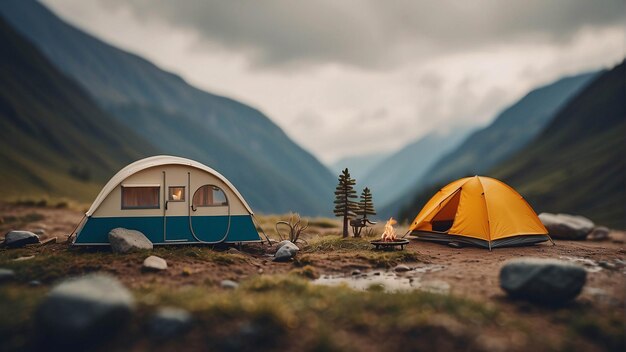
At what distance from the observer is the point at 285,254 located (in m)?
14.4

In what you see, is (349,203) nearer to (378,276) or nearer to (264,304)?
(378,276)

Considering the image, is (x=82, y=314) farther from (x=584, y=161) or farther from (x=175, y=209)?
(x=584, y=161)

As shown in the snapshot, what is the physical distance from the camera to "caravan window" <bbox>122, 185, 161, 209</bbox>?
15.2m

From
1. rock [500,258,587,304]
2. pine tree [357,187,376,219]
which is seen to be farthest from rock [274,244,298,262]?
rock [500,258,587,304]

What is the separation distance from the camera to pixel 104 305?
25.9ft

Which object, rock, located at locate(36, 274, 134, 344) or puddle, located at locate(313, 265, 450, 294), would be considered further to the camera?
puddle, located at locate(313, 265, 450, 294)

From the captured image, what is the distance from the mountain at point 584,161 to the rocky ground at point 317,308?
77602mm

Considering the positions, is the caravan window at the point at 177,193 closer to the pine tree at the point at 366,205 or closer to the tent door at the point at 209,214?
the tent door at the point at 209,214

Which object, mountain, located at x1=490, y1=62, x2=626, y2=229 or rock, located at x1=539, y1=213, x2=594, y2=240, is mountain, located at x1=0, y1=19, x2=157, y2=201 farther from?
mountain, located at x1=490, y1=62, x2=626, y2=229

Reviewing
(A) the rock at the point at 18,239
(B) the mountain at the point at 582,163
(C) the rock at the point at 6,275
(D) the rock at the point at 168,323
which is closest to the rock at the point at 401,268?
(D) the rock at the point at 168,323

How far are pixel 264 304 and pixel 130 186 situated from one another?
29.9 feet

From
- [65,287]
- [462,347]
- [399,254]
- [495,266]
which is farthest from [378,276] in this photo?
[65,287]

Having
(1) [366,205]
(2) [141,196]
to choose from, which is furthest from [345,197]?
(2) [141,196]

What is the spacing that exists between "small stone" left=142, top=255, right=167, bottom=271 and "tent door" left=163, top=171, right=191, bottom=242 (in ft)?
9.39
